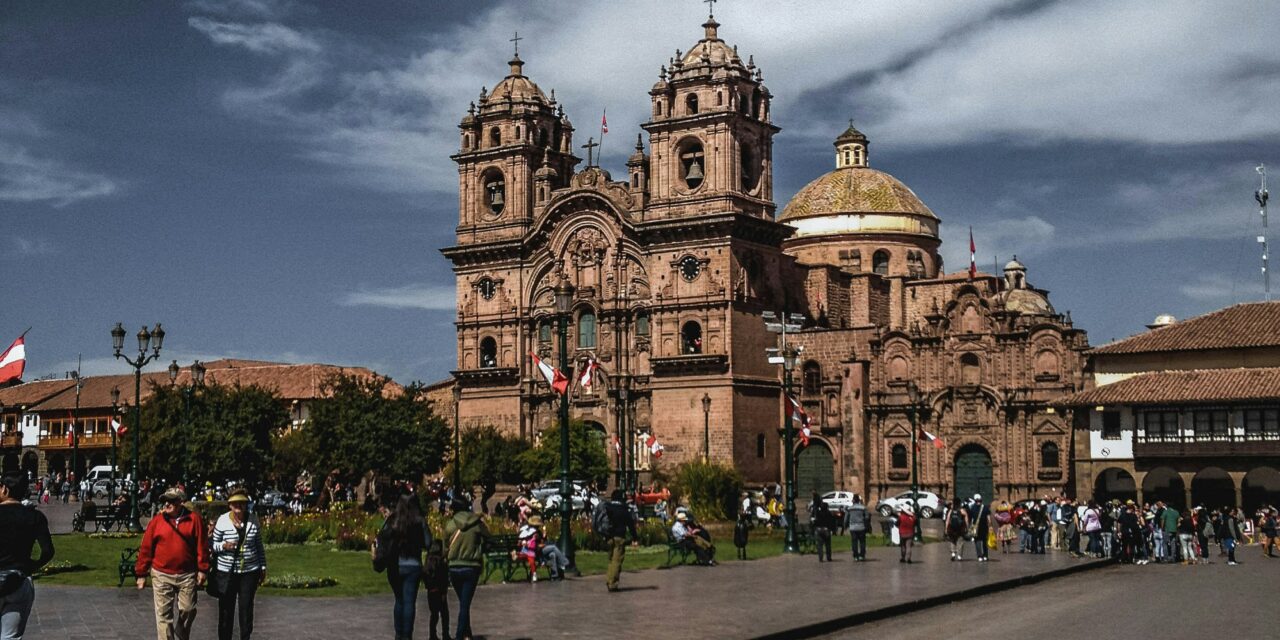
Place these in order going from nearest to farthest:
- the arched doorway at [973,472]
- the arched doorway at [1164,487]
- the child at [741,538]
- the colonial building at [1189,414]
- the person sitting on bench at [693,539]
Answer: the person sitting on bench at [693,539], the child at [741,538], the colonial building at [1189,414], the arched doorway at [1164,487], the arched doorway at [973,472]

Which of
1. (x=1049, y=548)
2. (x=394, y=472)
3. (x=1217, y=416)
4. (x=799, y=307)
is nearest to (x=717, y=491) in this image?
(x=1049, y=548)

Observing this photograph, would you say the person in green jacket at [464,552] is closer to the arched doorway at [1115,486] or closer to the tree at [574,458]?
the tree at [574,458]

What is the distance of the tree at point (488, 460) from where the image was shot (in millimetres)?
61125

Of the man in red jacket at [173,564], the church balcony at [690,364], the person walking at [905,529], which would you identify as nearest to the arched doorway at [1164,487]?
the church balcony at [690,364]

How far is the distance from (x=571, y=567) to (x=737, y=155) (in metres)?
39.9

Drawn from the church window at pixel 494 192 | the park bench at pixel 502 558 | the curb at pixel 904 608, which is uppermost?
the church window at pixel 494 192

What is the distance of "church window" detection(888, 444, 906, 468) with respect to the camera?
6303 centimetres

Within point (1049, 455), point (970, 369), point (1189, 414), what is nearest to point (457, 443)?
point (970, 369)

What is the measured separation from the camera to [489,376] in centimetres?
6894

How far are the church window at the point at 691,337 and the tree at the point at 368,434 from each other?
1258 centimetres

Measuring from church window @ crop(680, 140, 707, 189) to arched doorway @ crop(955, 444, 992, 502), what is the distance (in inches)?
650

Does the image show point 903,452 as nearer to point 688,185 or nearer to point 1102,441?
point 1102,441

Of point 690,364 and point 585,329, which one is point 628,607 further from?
point 585,329

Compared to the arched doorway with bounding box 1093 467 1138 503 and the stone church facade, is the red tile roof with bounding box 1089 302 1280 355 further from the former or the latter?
the arched doorway with bounding box 1093 467 1138 503
